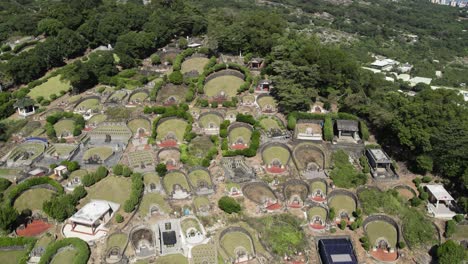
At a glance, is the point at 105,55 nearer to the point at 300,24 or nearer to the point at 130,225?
the point at 130,225

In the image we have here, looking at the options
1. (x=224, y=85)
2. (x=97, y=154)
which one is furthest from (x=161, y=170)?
(x=224, y=85)

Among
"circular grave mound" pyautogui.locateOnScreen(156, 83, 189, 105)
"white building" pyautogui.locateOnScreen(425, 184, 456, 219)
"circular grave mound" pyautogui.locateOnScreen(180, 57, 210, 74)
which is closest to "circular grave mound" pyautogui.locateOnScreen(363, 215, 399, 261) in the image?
"white building" pyautogui.locateOnScreen(425, 184, 456, 219)

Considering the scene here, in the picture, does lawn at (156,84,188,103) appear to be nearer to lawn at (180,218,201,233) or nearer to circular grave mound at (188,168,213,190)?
circular grave mound at (188,168,213,190)

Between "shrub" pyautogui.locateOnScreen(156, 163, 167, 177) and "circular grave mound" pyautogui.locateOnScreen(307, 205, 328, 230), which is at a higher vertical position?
"shrub" pyautogui.locateOnScreen(156, 163, 167, 177)

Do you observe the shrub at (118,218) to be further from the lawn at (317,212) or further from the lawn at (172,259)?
the lawn at (317,212)

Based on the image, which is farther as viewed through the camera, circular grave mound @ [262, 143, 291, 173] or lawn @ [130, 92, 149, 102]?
lawn @ [130, 92, 149, 102]
